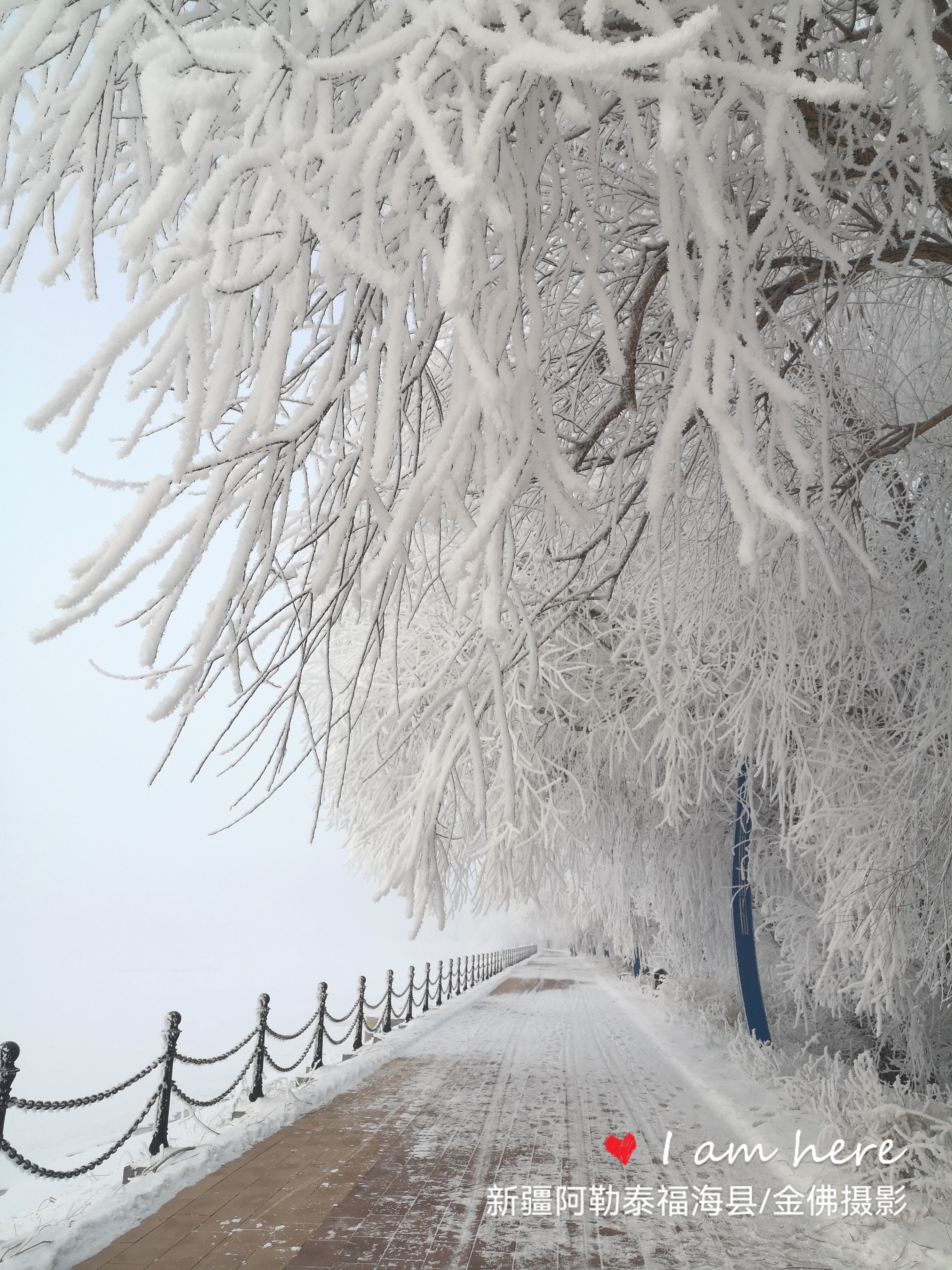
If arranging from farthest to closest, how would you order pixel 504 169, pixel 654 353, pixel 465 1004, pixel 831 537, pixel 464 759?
pixel 465 1004, pixel 464 759, pixel 831 537, pixel 654 353, pixel 504 169

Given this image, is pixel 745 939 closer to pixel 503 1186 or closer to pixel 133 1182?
pixel 503 1186

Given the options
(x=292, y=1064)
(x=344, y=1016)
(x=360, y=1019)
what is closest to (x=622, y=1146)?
(x=292, y=1064)

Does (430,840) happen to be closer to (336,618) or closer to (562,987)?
(336,618)

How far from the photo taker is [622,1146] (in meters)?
6.23

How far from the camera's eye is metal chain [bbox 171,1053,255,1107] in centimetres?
612

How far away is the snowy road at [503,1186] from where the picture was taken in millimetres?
4289

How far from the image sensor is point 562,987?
Result: 2448 cm

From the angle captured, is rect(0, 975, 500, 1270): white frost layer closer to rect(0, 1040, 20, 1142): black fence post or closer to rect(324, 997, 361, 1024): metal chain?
rect(324, 997, 361, 1024): metal chain

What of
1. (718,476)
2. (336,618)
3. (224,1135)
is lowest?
(224,1135)

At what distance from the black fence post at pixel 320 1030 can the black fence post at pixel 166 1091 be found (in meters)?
3.33

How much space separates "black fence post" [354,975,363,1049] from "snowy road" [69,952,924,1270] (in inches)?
69.6

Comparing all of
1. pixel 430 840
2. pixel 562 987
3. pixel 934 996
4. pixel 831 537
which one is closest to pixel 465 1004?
pixel 562 987

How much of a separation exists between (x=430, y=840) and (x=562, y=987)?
980 inches

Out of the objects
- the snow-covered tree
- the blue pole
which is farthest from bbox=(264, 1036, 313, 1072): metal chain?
the snow-covered tree
